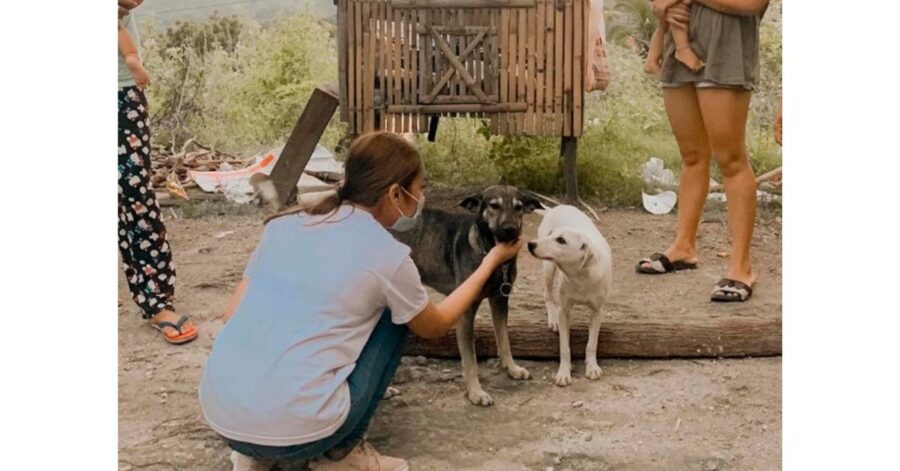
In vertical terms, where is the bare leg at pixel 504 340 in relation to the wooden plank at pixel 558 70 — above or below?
below

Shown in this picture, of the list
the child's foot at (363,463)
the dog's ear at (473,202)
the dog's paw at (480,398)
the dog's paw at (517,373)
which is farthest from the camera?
the dog's paw at (517,373)

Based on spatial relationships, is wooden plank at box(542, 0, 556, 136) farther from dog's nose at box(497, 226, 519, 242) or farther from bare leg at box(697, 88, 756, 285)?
bare leg at box(697, 88, 756, 285)

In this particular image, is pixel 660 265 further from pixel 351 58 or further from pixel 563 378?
pixel 351 58

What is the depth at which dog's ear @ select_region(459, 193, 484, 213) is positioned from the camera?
3.43m

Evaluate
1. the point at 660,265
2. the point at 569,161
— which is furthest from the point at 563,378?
the point at 569,161

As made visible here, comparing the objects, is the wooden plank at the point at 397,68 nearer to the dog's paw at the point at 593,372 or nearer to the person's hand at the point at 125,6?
the person's hand at the point at 125,6

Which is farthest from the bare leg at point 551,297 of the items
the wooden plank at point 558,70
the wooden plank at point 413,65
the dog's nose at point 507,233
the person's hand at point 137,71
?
the person's hand at point 137,71

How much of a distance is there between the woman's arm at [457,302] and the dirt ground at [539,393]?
191mm

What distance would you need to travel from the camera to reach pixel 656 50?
11.7ft

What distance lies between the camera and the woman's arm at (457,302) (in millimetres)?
3070

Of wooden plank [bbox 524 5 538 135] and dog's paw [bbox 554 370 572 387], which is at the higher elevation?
wooden plank [bbox 524 5 538 135]

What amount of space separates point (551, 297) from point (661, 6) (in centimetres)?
106

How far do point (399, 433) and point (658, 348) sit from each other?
94cm

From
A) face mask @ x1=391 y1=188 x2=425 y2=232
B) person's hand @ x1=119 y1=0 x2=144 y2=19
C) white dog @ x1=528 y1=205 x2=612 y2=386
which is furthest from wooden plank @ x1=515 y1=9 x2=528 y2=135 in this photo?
person's hand @ x1=119 y1=0 x2=144 y2=19
